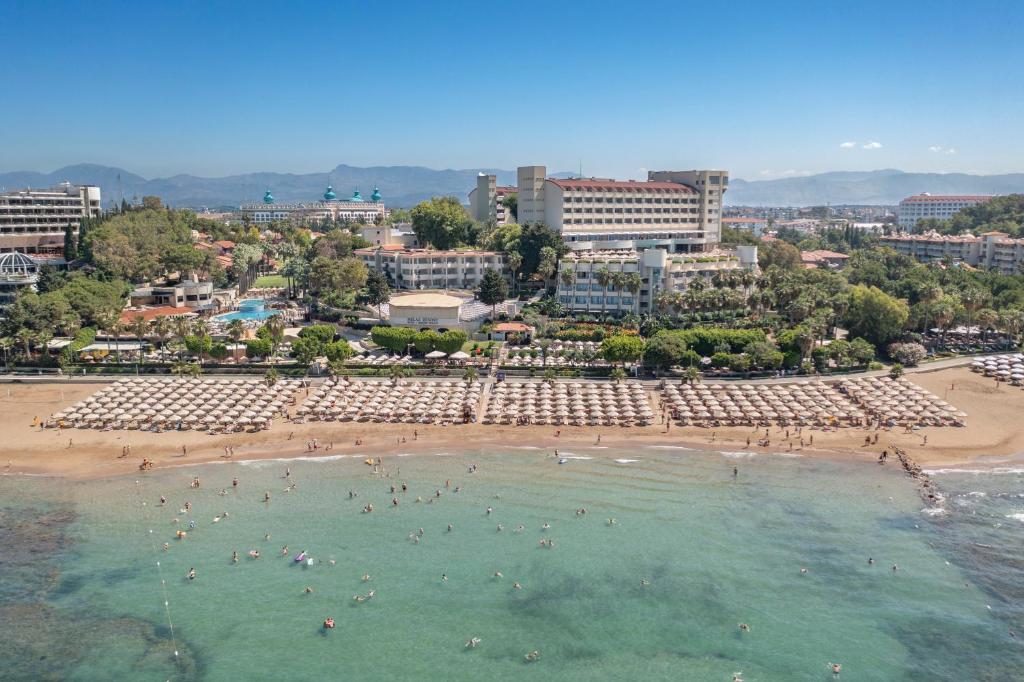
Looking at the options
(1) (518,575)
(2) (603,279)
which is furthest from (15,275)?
(1) (518,575)

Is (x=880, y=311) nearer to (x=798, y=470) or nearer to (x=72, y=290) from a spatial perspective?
(x=798, y=470)

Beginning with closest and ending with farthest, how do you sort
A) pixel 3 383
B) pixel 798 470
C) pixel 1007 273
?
pixel 798 470 < pixel 3 383 < pixel 1007 273

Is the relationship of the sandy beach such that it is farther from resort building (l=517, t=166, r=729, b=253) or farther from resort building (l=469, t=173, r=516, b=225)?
resort building (l=469, t=173, r=516, b=225)

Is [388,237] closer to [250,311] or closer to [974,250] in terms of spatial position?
[250,311]

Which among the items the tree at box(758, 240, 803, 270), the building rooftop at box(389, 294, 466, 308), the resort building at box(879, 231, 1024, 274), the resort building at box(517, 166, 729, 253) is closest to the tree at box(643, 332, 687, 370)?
the building rooftop at box(389, 294, 466, 308)

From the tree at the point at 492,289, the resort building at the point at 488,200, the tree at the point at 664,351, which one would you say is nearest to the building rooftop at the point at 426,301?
the tree at the point at 492,289

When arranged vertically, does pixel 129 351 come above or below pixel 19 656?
above

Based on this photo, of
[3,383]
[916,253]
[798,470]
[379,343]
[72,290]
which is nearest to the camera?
[798,470]

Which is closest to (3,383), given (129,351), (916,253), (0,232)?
(129,351)
